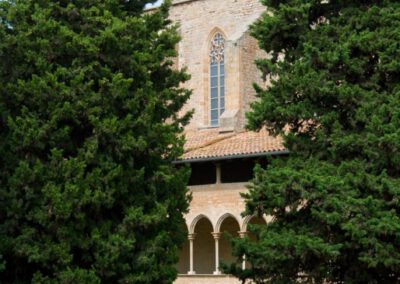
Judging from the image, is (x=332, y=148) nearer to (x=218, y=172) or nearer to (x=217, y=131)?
(x=218, y=172)

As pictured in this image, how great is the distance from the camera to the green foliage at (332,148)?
12312mm

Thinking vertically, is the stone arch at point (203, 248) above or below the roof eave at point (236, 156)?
below

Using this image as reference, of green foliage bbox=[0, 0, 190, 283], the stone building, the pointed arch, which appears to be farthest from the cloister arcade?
green foliage bbox=[0, 0, 190, 283]

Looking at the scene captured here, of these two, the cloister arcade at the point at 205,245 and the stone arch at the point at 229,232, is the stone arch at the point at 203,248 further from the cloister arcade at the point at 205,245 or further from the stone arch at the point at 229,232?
the stone arch at the point at 229,232

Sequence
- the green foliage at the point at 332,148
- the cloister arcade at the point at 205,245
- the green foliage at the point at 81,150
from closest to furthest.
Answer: the green foliage at the point at 332,148 < the green foliage at the point at 81,150 < the cloister arcade at the point at 205,245

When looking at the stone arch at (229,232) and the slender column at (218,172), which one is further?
the stone arch at (229,232)

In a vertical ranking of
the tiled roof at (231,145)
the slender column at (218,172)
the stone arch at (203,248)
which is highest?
the tiled roof at (231,145)

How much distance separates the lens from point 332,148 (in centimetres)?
1298

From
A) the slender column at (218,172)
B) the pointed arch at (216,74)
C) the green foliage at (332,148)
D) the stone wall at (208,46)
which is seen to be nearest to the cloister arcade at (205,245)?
the slender column at (218,172)

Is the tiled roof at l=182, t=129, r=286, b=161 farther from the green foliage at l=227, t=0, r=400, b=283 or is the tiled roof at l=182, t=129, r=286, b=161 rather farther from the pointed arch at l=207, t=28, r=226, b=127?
the green foliage at l=227, t=0, r=400, b=283

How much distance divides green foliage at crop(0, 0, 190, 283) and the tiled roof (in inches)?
300

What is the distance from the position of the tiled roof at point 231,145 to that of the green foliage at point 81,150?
762 centimetres

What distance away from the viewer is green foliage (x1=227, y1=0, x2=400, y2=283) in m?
12.3

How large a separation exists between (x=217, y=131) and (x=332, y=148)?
15939 millimetres
